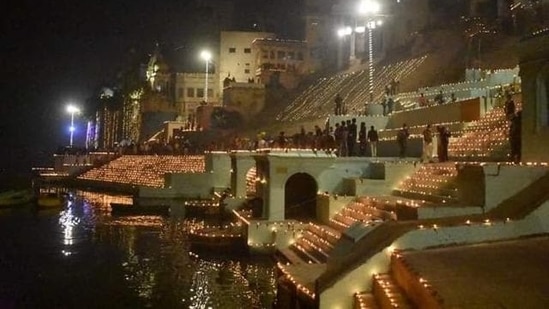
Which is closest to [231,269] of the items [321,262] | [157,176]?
[321,262]

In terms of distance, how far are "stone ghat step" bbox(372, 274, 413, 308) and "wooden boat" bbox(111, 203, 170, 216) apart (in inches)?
925

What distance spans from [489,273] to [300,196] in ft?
53.1

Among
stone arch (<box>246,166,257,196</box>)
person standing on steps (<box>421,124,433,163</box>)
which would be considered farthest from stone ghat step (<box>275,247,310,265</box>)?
stone arch (<box>246,166,257,196</box>)

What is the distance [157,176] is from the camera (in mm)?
46312

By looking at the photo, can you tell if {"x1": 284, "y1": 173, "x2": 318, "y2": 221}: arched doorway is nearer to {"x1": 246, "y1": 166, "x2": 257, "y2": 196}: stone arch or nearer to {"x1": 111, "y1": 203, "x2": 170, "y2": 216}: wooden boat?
{"x1": 246, "y1": 166, "x2": 257, "y2": 196}: stone arch

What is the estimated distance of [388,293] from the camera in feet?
34.0

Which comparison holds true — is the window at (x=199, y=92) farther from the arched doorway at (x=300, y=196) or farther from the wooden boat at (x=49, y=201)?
the arched doorway at (x=300, y=196)

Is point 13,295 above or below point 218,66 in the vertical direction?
below

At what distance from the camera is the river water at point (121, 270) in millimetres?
15547

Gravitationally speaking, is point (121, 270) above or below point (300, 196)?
below

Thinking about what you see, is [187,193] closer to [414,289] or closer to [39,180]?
[39,180]

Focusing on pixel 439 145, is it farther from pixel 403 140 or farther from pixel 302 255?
pixel 302 255

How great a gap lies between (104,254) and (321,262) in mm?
8348

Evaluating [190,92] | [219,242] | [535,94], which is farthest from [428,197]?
[190,92]
